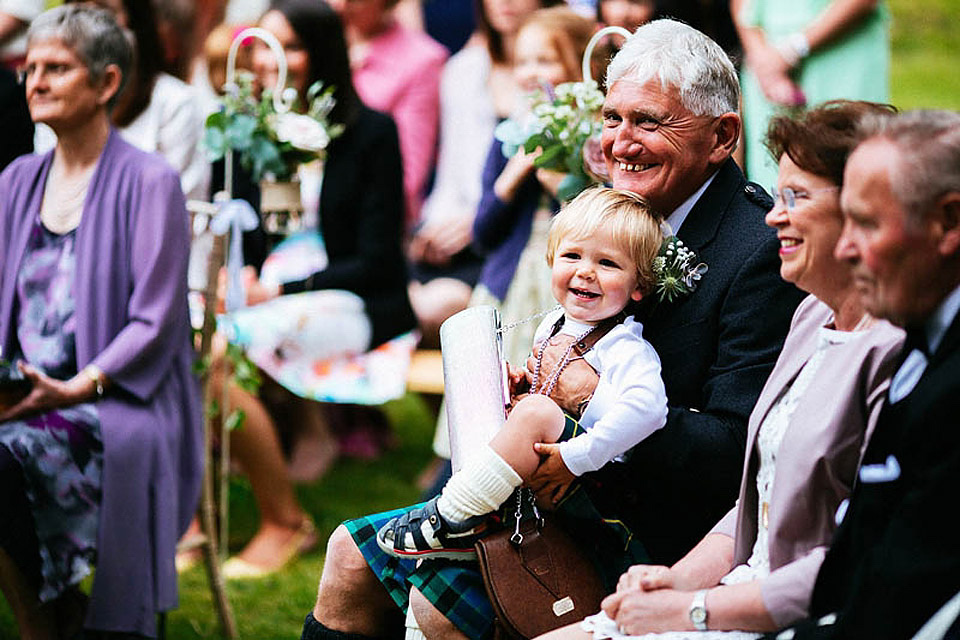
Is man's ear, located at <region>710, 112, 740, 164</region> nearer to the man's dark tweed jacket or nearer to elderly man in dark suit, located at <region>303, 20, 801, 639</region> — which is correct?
elderly man in dark suit, located at <region>303, 20, 801, 639</region>

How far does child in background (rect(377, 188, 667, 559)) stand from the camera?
2.66 m

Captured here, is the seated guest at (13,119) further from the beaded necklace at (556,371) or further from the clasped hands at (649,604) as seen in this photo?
the clasped hands at (649,604)

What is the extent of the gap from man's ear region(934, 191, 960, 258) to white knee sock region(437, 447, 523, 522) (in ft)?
3.12

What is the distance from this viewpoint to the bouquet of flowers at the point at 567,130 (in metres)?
4.11

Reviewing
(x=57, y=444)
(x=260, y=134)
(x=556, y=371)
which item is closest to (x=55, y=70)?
(x=260, y=134)

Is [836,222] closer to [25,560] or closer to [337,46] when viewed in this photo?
[25,560]

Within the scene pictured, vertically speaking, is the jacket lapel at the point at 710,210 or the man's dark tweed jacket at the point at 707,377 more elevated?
the jacket lapel at the point at 710,210

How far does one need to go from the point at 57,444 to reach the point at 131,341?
364 mm

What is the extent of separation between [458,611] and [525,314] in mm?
2460

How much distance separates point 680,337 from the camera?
2941 millimetres

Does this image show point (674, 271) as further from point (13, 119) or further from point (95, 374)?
point (13, 119)

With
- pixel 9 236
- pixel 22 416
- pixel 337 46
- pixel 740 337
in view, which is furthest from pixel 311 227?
pixel 740 337

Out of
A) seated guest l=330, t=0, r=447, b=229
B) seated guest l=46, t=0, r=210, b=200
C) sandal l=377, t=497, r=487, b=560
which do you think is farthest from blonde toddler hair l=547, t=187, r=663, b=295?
seated guest l=330, t=0, r=447, b=229

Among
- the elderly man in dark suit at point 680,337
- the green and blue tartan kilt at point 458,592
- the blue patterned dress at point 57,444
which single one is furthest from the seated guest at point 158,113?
the green and blue tartan kilt at point 458,592
